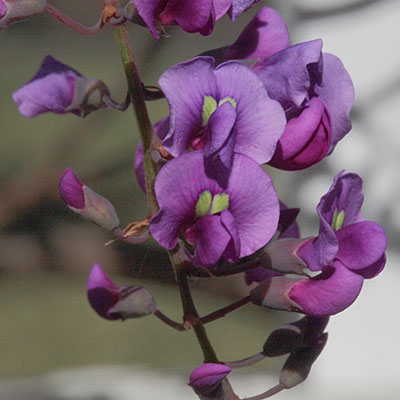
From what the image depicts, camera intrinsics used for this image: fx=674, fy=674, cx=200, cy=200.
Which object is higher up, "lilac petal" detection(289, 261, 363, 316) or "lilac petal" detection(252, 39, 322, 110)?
"lilac petal" detection(252, 39, 322, 110)

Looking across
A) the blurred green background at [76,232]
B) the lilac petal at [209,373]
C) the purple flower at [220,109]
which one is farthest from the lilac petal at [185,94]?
the blurred green background at [76,232]

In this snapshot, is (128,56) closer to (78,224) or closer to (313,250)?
(313,250)

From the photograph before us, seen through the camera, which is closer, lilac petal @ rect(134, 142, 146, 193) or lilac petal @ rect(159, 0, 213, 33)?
lilac petal @ rect(159, 0, 213, 33)

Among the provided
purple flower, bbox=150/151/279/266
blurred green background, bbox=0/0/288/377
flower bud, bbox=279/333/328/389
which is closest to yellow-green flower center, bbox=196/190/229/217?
purple flower, bbox=150/151/279/266

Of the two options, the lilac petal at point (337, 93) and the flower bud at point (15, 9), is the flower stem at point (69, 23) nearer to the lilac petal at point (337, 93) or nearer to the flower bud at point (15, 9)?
the flower bud at point (15, 9)

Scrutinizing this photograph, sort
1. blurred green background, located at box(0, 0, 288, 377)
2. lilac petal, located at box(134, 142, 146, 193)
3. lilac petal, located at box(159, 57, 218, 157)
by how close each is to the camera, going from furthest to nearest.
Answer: blurred green background, located at box(0, 0, 288, 377) → lilac petal, located at box(134, 142, 146, 193) → lilac petal, located at box(159, 57, 218, 157)

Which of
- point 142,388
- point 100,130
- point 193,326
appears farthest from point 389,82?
point 193,326

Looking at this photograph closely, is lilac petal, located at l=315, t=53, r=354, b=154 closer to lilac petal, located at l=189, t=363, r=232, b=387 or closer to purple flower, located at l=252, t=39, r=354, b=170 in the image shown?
purple flower, located at l=252, t=39, r=354, b=170

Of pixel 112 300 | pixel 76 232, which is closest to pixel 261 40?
pixel 112 300
